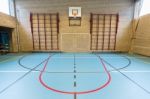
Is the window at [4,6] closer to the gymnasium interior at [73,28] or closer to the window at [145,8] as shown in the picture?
the gymnasium interior at [73,28]

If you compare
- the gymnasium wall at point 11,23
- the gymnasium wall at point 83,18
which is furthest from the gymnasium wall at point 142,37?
the gymnasium wall at point 11,23

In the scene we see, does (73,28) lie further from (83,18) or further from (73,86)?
(73,86)

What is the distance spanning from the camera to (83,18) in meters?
8.23

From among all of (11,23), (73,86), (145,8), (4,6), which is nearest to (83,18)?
(145,8)

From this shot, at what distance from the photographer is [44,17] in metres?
8.19

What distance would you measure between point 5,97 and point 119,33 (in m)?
7.63

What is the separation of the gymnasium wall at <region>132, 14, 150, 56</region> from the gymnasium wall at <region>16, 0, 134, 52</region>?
68 cm

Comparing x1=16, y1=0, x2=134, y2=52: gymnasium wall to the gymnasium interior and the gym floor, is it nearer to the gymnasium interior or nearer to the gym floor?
the gymnasium interior

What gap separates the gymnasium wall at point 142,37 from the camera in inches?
263

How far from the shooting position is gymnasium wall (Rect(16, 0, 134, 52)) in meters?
8.11

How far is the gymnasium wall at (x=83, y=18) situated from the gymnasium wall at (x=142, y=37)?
681 millimetres

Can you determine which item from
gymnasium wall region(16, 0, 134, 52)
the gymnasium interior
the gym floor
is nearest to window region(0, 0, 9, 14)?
the gymnasium interior

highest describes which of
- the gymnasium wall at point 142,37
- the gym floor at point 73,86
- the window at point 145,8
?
the window at point 145,8

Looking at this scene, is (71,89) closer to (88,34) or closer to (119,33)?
(88,34)
